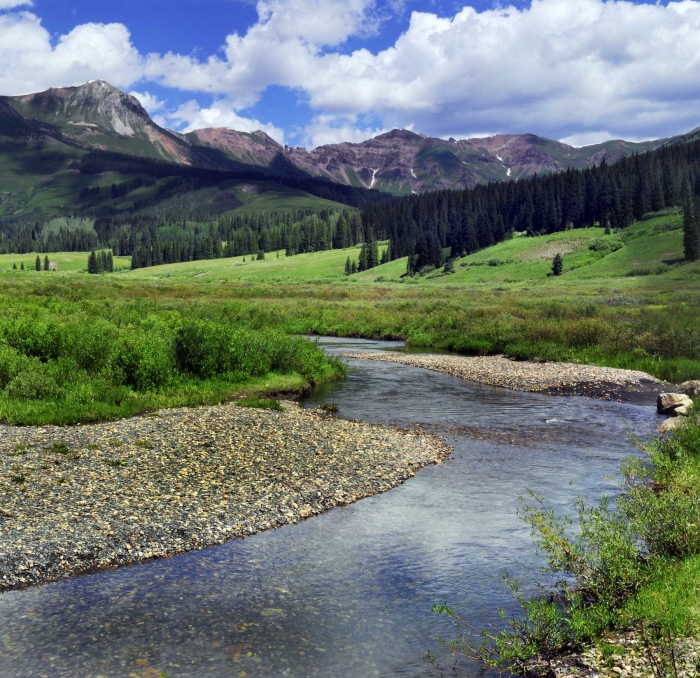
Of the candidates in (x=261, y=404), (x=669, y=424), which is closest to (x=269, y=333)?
(x=261, y=404)

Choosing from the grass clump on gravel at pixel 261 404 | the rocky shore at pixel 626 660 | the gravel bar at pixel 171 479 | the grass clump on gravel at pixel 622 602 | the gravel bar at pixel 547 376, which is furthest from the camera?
the gravel bar at pixel 547 376

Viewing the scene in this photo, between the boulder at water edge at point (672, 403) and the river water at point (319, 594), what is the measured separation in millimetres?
9692

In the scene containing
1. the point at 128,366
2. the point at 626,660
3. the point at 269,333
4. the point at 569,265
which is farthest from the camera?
the point at 569,265

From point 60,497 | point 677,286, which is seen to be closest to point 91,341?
point 60,497

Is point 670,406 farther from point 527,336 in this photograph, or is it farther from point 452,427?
point 527,336

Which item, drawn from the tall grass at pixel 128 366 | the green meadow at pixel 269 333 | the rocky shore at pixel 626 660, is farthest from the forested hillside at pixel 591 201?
the rocky shore at pixel 626 660

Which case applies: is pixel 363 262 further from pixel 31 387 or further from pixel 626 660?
pixel 626 660

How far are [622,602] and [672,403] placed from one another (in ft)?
73.4

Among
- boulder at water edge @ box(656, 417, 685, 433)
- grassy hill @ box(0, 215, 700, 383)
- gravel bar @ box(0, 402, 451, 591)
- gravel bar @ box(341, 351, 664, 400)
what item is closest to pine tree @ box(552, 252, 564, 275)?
grassy hill @ box(0, 215, 700, 383)

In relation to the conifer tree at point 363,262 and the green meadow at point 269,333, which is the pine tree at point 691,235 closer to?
the green meadow at point 269,333

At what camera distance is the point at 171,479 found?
62.6 ft

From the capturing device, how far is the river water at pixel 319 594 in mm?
10938

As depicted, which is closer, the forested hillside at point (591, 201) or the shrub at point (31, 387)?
the shrub at point (31, 387)

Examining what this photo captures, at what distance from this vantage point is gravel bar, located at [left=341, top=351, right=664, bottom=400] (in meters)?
37.3
